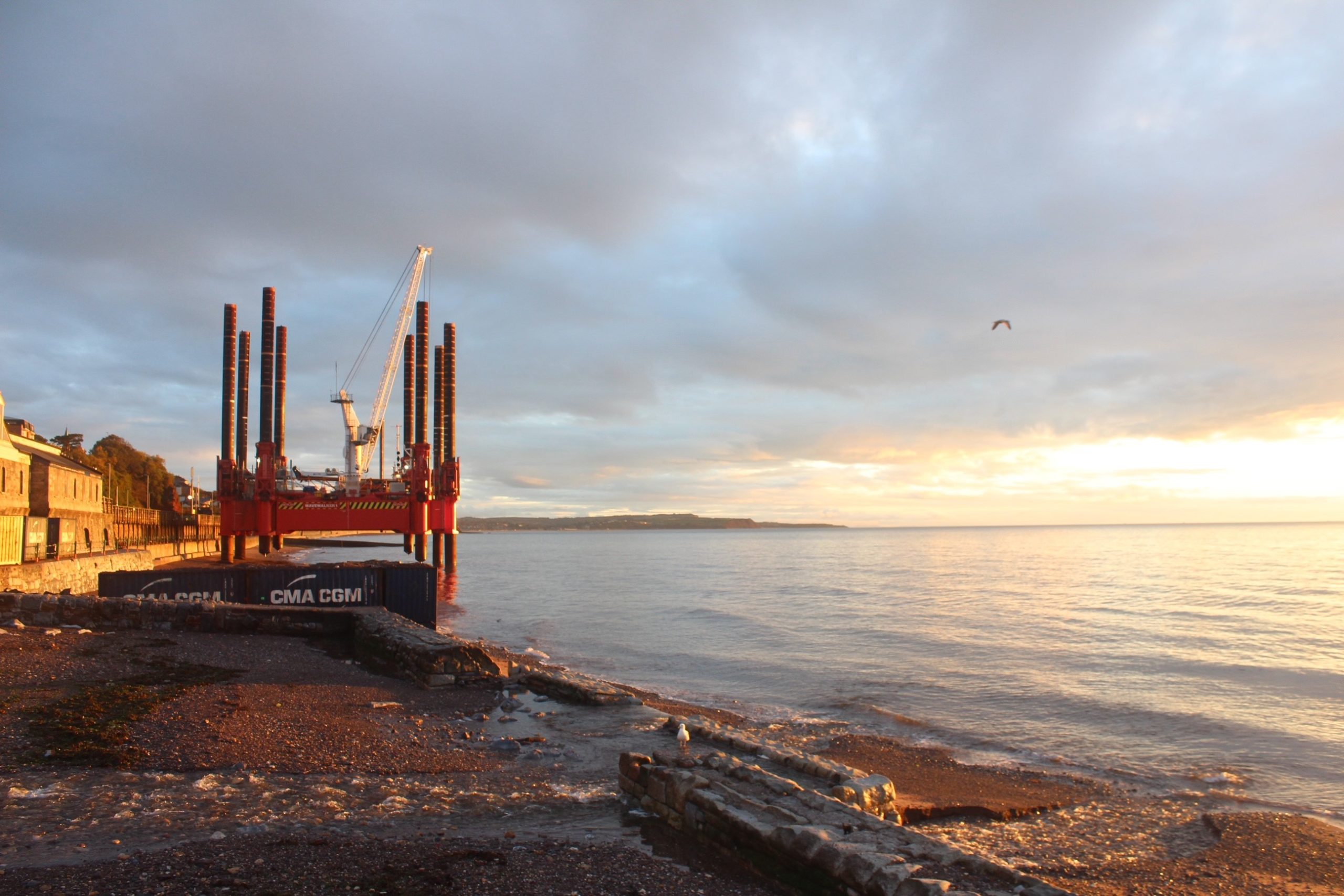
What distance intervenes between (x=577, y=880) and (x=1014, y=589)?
53.7 m

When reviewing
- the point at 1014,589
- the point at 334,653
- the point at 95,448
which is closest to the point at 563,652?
the point at 334,653

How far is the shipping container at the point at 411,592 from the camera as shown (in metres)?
25.3

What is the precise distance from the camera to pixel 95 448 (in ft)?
276

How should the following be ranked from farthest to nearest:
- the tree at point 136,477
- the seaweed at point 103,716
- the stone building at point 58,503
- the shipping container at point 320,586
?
1. the tree at point 136,477
2. the stone building at point 58,503
3. the shipping container at point 320,586
4. the seaweed at point 103,716

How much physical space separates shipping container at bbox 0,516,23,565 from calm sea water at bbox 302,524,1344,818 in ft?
56.9

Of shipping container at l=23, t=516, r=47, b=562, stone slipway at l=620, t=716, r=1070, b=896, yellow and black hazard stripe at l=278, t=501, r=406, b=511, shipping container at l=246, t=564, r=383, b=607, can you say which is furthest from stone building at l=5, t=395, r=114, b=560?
stone slipway at l=620, t=716, r=1070, b=896

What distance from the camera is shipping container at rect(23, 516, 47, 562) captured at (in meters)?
32.9

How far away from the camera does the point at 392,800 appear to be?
8.60m

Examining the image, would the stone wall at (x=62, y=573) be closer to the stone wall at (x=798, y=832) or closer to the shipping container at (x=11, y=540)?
the shipping container at (x=11, y=540)

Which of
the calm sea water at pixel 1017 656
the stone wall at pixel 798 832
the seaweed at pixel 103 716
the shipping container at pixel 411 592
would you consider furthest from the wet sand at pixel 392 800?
the shipping container at pixel 411 592

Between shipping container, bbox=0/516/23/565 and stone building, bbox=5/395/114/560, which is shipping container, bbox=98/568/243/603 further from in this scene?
stone building, bbox=5/395/114/560

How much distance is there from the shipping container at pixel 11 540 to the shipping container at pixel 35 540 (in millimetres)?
852

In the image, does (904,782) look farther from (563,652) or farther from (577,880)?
(563,652)

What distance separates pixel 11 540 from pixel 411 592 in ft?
60.0
